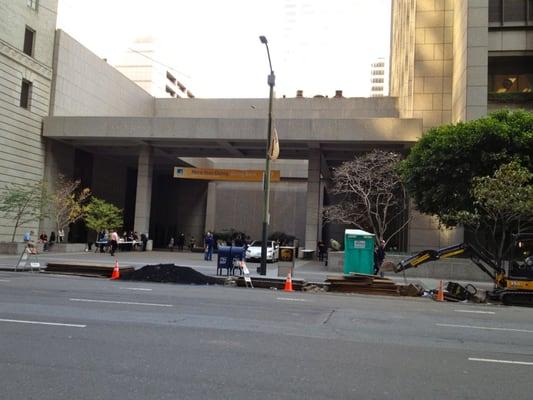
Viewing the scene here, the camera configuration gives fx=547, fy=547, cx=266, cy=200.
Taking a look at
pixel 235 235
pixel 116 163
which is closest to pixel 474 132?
pixel 235 235

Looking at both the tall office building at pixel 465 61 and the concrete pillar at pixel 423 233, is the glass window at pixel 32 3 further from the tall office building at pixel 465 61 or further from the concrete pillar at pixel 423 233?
the concrete pillar at pixel 423 233

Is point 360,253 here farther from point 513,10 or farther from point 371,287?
point 513,10

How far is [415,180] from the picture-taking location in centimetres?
2520

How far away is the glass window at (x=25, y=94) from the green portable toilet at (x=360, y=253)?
28002 millimetres

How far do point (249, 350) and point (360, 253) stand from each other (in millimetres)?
14806

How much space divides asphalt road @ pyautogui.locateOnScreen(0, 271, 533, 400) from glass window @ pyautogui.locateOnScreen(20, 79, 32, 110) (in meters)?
28.8

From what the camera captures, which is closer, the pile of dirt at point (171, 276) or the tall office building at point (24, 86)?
the pile of dirt at point (171, 276)

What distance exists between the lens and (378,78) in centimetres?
→ 14150

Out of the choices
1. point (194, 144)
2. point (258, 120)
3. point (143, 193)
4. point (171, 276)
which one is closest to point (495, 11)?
point (258, 120)

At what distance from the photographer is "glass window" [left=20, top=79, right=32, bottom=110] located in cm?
3888

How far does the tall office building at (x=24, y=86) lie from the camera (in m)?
36.5

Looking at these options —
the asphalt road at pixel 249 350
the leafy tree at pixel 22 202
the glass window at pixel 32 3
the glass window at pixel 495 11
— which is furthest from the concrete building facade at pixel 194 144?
the asphalt road at pixel 249 350

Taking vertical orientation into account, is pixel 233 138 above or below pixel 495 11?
below

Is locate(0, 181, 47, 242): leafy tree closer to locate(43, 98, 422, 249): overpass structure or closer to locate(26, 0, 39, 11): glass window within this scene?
locate(43, 98, 422, 249): overpass structure
